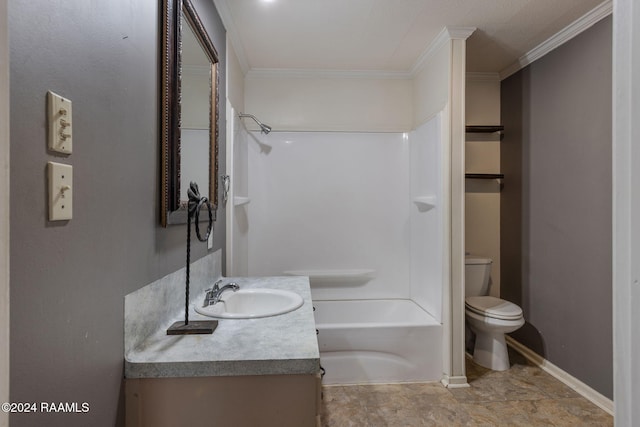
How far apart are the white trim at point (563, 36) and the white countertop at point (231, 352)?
244 cm

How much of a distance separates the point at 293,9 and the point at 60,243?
74.1 inches

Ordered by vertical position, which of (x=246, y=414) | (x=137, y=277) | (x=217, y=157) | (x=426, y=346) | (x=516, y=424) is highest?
(x=217, y=157)

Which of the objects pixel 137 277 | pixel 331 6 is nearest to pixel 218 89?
pixel 331 6

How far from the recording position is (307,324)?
4.00 ft

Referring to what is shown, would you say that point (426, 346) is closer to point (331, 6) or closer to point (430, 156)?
point (430, 156)

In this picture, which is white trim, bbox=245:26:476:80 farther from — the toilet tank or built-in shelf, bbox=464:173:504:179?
the toilet tank

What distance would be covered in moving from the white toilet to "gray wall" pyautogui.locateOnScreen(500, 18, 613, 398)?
269 millimetres

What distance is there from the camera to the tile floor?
6.31 feet

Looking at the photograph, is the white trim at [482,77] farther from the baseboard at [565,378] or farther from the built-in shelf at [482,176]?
the baseboard at [565,378]

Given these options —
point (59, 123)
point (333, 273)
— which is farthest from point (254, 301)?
point (333, 273)

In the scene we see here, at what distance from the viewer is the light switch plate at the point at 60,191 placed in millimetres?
636

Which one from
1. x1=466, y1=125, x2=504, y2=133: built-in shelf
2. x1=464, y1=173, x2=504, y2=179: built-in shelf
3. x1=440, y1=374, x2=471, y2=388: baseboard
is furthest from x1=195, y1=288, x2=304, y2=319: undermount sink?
x1=466, y1=125, x2=504, y2=133: built-in shelf

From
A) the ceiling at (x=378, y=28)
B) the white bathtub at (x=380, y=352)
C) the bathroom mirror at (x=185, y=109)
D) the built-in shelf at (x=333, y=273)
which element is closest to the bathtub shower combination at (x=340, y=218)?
the built-in shelf at (x=333, y=273)

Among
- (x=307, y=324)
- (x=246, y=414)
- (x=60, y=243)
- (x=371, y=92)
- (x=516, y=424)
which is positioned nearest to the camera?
(x=60, y=243)
